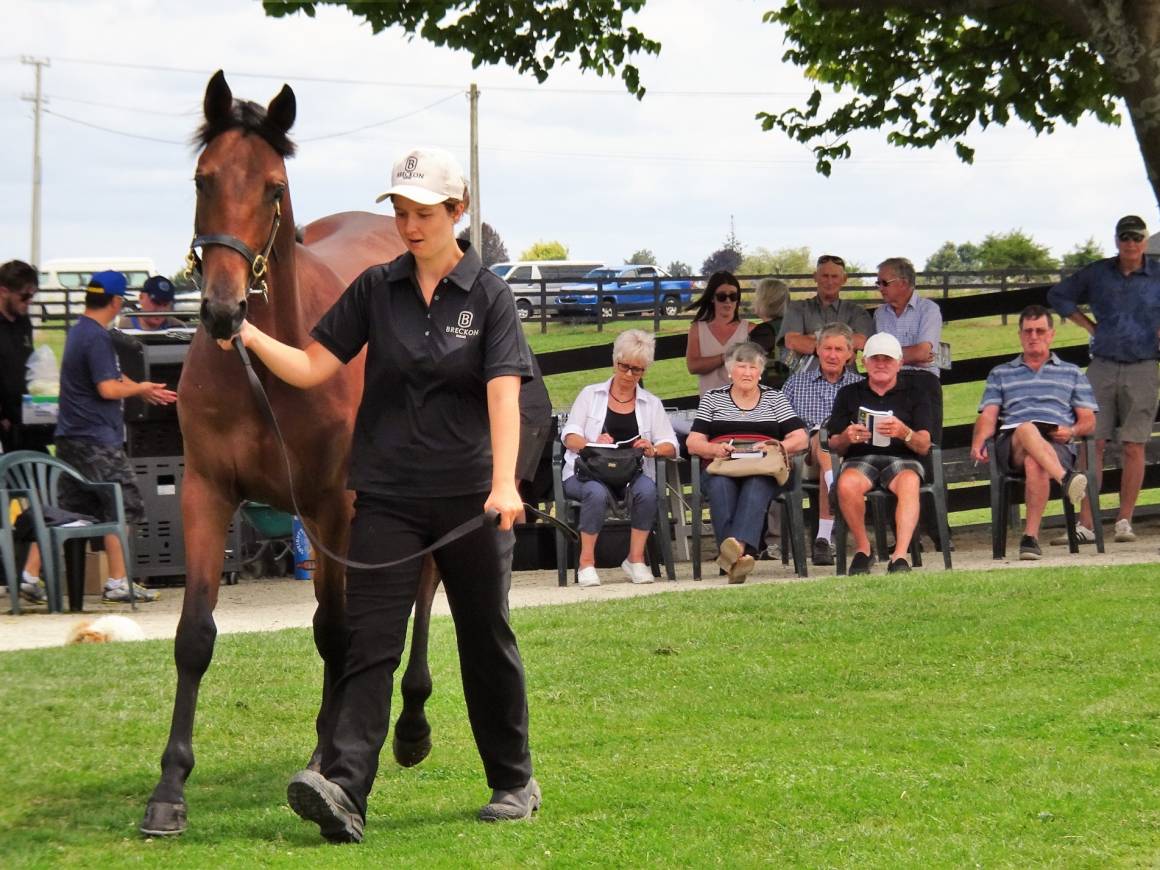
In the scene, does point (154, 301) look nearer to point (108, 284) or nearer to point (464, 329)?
point (108, 284)

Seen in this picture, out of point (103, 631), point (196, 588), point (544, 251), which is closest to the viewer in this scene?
point (196, 588)

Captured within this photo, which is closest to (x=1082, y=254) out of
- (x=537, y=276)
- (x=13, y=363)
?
(x=537, y=276)

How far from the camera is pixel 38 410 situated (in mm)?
12539

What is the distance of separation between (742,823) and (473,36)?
862cm

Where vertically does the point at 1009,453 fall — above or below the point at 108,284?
below

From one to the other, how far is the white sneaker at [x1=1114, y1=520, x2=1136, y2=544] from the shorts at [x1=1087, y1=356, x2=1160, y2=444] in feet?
2.21

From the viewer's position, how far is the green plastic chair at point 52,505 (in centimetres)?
1130

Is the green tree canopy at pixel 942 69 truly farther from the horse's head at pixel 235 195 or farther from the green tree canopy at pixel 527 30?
the horse's head at pixel 235 195

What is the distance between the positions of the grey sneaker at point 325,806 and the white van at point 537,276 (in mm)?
31128

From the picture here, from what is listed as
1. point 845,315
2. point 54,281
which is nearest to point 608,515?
point 845,315

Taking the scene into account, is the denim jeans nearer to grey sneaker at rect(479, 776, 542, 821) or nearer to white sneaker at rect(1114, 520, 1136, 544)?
white sneaker at rect(1114, 520, 1136, 544)

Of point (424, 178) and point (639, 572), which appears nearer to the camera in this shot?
point (424, 178)

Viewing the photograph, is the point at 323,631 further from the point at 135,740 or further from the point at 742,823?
the point at 742,823

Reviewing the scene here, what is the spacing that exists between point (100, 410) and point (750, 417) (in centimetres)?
461
